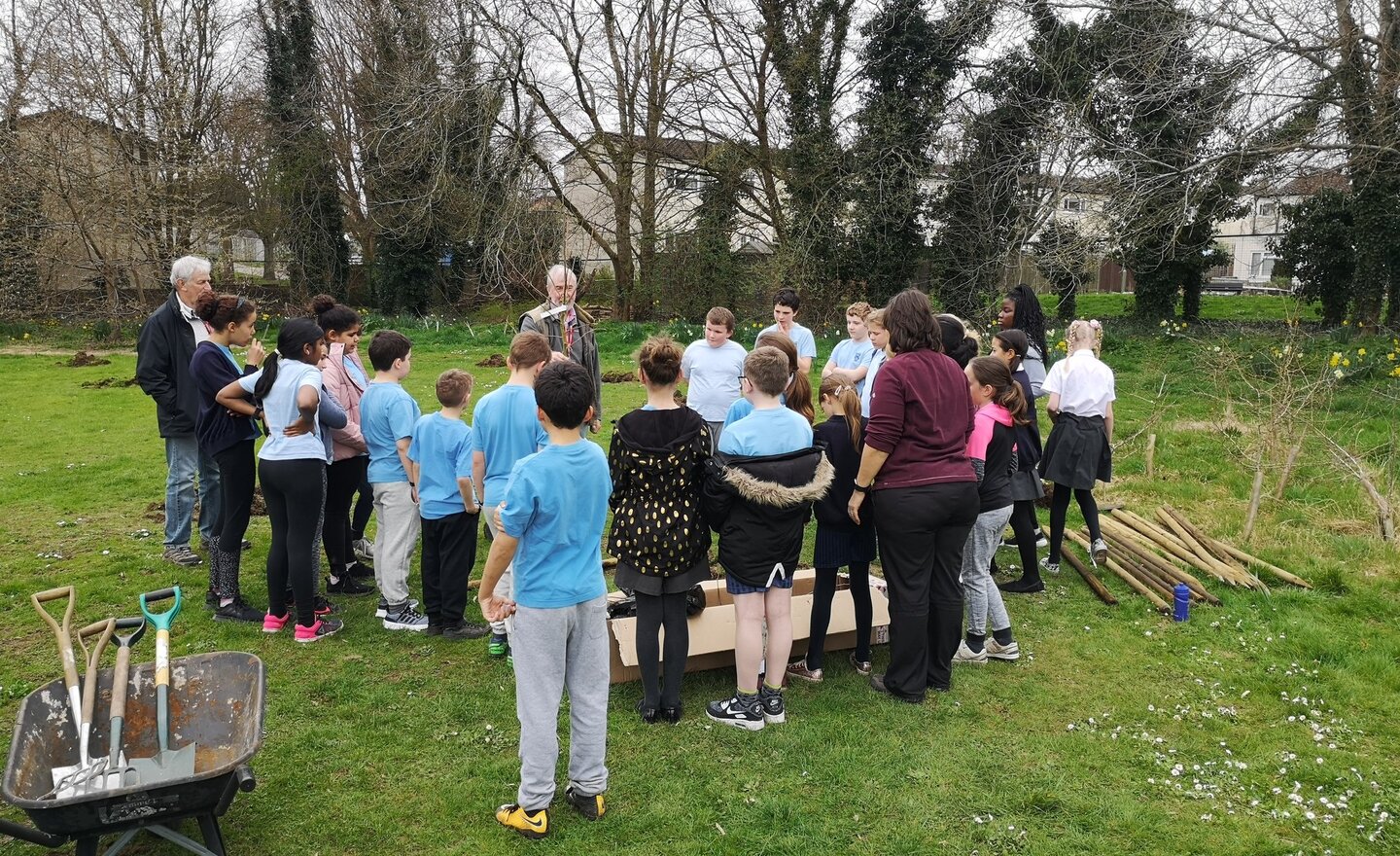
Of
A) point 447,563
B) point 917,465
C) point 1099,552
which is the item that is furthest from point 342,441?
point 1099,552

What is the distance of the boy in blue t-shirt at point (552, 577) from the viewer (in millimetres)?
3270

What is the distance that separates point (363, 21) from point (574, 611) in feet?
88.7

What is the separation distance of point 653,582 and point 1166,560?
4526mm

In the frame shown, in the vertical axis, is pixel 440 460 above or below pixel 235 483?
above

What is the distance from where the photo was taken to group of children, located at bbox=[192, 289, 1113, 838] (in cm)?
335

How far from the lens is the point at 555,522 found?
329cm

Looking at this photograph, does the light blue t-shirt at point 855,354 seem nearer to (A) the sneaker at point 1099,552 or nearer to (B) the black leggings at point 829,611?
(B) the black leggings at point 829,611

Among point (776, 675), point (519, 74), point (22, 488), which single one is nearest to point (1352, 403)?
point (776, 675)

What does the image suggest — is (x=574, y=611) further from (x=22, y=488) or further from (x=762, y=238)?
(x=762, y=238)

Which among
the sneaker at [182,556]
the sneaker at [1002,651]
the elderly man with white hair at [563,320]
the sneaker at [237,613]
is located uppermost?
the elderly man with white hair at [563,320]

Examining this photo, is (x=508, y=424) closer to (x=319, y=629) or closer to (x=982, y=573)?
(x=319, y=629)

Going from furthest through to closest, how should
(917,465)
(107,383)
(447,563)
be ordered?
(107,383) → (447,563) → (917,465)

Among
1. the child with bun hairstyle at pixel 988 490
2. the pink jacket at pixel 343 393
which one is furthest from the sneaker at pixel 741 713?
the pink jacket at pixel 343 393

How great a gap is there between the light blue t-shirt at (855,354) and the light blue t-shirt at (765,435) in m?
2.28
